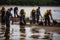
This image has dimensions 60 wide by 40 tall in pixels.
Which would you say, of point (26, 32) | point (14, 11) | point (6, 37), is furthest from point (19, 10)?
point (6, 37)

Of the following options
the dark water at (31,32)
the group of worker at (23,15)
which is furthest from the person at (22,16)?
the dark water at (31,32)

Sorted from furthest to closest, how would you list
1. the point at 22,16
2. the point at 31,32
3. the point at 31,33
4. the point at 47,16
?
the point at 47,16 < the point at 22,16 < the point at 31,32 < the point at 31,33

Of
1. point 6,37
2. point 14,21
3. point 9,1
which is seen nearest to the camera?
point 6,37

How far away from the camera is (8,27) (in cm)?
1119

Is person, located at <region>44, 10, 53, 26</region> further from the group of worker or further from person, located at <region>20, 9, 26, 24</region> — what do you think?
person, located at <region>20, 9, 26, 24</region>

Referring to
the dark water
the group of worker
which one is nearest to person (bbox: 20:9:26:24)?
the group of worker

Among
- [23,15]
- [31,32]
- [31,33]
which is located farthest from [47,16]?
[31,33]

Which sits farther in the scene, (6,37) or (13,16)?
(13,16)

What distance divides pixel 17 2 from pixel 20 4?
0.13m

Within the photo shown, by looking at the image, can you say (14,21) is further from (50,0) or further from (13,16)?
(50,0)

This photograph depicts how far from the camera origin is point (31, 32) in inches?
415

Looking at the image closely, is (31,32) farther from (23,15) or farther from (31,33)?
(23,15)

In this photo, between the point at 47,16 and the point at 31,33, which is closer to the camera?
the point at 31,33

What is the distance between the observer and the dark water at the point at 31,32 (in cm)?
969
